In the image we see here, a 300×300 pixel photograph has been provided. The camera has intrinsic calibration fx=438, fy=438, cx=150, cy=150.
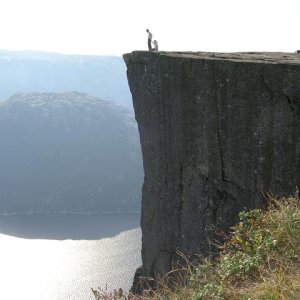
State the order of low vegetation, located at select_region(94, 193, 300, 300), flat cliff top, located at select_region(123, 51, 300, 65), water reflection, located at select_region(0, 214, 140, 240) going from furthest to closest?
1. water reflection, located at select_region(0, 214, 140, 240)
2. flat cliff top, located at select_region(123, 51, 300, 65)
3. low vegetation, located at select_region(94, 193, 300, 300)

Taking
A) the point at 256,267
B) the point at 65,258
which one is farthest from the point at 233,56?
the point at 65,258

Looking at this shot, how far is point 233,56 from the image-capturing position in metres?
14.3

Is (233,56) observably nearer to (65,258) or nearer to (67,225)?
(65,258)

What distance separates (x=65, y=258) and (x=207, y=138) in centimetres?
11036

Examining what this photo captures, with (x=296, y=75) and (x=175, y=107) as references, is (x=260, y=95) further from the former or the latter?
(x=175, y=107)

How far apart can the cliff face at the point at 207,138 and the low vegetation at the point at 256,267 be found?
15.4 ft

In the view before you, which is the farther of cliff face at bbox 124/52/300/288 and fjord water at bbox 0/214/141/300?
fjord water at bbox 0/214/141/300

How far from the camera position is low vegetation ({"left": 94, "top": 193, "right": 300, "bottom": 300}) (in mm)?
5684

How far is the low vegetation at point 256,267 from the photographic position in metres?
5.68

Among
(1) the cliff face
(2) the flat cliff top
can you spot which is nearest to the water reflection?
(1) the cliff face

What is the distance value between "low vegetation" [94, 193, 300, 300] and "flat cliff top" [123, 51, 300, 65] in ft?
19.9

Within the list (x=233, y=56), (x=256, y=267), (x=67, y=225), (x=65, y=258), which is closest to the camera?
(x=256, y=267)

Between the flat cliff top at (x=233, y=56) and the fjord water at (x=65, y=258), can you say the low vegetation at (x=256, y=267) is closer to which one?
the flat cliff top at (x=233, y=56)

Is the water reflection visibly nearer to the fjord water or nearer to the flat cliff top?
the fjord water
